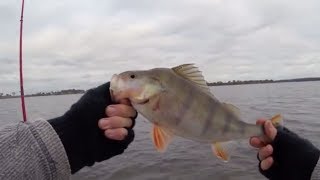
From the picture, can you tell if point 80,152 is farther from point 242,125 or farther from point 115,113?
point 242,125

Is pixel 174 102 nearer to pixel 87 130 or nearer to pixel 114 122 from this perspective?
pixel 114 122

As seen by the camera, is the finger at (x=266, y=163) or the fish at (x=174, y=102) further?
the finger at (x=266, y=163)

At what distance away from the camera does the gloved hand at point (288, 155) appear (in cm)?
344

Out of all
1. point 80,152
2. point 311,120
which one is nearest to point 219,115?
point 80,152

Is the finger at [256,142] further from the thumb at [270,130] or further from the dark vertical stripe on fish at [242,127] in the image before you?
the dark vertical stripe on fish at [242,127]

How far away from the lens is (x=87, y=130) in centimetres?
286

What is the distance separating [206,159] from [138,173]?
8.89 feet

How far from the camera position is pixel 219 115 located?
2760 millimetres

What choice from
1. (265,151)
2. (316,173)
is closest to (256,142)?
(265,151)

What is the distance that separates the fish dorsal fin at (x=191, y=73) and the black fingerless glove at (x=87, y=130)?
0.61 meters

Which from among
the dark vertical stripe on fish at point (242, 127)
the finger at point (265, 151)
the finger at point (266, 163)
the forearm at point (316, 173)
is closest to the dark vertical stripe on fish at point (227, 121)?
the dark vertical stripe on fish at point (242, 127)

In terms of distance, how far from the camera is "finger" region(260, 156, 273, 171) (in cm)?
353

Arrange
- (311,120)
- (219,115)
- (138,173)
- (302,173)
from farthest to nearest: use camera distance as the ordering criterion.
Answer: (311,120) → (138,173) → (302,173) → (219,115)

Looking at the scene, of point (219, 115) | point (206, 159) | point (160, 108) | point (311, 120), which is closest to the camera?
point (160, 108)
